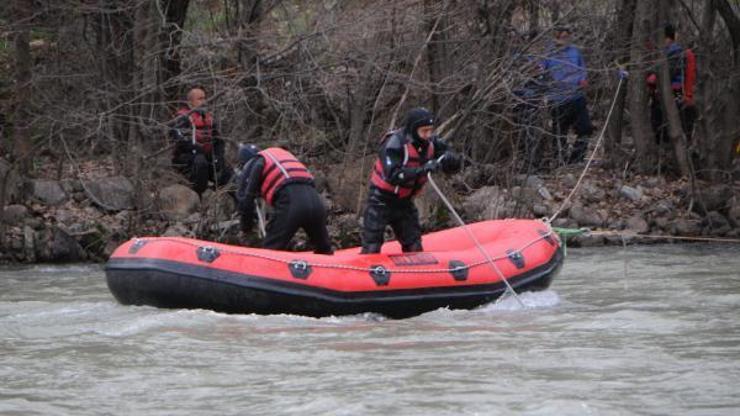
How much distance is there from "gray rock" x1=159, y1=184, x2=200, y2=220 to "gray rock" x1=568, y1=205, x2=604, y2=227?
3995mm

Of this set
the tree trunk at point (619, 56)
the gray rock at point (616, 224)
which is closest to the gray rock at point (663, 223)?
the gray rock at point (616, 224)

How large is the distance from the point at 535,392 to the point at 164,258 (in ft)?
11.1

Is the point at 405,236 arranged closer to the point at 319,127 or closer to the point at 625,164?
the point at 319,127

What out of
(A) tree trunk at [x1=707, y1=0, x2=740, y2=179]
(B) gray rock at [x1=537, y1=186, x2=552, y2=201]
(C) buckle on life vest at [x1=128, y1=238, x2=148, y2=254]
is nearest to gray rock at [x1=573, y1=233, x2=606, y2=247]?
(B) gray rock at [x1=537, y1=186, x2=552, y2=201]

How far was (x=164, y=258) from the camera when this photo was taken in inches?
386

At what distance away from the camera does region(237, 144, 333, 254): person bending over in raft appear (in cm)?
1034

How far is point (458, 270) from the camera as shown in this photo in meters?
10.2

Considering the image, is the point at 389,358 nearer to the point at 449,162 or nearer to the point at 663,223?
the point at 449,162

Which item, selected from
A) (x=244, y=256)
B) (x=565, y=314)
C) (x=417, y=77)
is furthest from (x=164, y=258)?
(x=417, y=77)

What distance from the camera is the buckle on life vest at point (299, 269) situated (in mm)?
9789

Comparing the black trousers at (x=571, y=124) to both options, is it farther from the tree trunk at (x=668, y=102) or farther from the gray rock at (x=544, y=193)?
the tree trunk at (x=668, y=102)

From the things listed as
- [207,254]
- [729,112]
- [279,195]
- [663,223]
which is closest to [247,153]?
[279,195]

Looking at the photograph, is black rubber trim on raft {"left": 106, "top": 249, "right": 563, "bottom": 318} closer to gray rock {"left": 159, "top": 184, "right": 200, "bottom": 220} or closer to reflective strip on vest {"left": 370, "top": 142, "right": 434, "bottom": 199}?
reflective strip on vest {"left": 370, "top": 142, "right": 434, "bottom": 199}

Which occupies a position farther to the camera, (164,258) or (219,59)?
(219,59)
